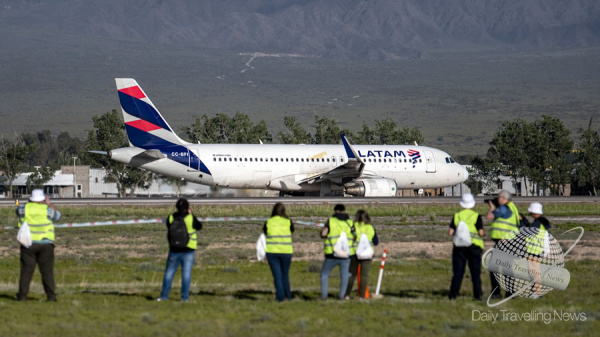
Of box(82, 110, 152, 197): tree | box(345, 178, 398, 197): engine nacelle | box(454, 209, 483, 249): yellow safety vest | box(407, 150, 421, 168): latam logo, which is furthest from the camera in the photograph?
box(82, 110, 152, 197): tree

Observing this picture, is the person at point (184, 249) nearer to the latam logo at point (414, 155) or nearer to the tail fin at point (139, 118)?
the tail fin at point (139, 118)

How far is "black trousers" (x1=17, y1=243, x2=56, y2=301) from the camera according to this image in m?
15.7

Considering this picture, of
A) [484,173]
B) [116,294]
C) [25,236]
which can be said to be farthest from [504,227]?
[484,173]

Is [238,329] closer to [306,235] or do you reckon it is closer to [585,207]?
[306,235]

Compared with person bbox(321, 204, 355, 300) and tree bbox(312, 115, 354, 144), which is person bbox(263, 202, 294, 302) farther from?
tree bbox(312, 115, 354, 144)

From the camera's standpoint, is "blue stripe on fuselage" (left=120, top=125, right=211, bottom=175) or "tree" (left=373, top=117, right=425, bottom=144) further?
"tree" (left=373, top=117, right=425, bottom=144)

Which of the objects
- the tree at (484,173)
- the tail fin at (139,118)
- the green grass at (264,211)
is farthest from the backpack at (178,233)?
the tree at (484,173)

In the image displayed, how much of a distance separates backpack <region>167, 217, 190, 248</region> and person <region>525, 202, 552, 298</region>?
5.75 meters

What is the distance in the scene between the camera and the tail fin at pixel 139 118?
47.7 meters

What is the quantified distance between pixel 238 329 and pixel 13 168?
72118 millimetres

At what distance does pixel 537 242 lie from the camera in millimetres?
16438

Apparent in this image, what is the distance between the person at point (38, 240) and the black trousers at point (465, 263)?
662 centimetres

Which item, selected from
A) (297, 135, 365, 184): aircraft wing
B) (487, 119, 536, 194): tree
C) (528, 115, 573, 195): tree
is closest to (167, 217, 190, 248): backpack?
(297, 135, 365, 184): aircraft wing

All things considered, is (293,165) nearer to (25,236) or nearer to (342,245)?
(342,245)
